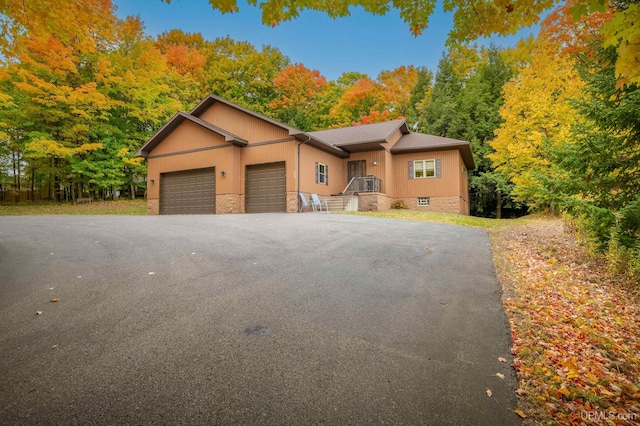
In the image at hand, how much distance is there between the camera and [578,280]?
5.01m

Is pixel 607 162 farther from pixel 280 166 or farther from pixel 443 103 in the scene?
pixel 443 103

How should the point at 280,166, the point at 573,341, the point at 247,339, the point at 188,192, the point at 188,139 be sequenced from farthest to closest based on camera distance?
the point at 188,192
the point at 188,139
the point at 280,166
the point at 573,341
the point at 247,339

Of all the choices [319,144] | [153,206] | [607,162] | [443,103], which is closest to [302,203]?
[319,144]

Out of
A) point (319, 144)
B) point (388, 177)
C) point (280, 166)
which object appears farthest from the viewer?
point (388, 177)

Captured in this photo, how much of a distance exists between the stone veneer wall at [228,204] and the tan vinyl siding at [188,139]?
9.04 ft

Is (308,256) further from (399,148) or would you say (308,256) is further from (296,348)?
(399,148)

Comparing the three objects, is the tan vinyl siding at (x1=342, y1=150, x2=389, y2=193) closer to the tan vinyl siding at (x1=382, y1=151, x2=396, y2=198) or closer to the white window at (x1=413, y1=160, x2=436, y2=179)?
the tan vinyl siding at (x1=382, y1=151, x2=396, y2=198)

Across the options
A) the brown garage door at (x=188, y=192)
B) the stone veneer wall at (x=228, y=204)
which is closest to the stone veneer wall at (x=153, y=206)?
the brown garage door at (x=188, y=192)

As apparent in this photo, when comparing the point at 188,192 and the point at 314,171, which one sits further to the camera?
the point at 188,192

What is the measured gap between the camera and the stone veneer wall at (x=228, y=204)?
1603 cm

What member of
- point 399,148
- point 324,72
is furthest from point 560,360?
point 324,72

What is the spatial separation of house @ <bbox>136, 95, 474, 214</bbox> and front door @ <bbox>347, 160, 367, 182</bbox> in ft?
0.20

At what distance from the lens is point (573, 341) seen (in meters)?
Result: 3.13

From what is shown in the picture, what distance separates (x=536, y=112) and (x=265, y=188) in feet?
47.5
